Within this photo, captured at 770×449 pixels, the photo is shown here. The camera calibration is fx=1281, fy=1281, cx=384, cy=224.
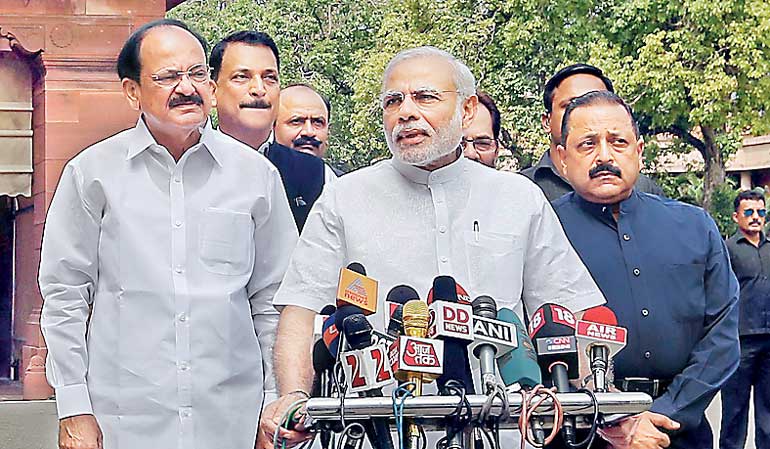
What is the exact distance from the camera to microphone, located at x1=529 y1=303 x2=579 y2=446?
341 centimetres

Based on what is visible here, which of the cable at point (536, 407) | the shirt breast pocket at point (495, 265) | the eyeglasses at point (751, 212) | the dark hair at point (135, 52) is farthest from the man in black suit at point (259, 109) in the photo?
the eyeglasses at point (751, 212)

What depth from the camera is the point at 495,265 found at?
12.7 ft

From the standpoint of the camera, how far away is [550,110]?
588cm

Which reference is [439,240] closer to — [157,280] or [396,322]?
[396,322]

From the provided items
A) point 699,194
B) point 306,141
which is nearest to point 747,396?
point 306,141

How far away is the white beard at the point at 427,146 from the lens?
391 cm

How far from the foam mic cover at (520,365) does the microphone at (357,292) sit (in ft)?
1.12

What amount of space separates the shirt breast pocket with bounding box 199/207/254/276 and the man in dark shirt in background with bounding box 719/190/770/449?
20.3ft

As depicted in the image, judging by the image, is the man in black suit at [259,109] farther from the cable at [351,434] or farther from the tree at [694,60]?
the tree at [694,60]

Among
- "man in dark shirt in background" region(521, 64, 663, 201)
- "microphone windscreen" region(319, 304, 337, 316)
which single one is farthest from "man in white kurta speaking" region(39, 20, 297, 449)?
"man in dark shirt in background" region(521, 64, 663, 201)

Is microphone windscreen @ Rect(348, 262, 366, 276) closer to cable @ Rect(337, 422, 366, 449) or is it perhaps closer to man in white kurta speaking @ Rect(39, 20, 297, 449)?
cable @ Rect(337, 422, 366, 449)

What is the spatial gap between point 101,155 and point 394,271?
3.90ft

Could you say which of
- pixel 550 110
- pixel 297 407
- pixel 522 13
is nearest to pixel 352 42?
pixel 522 13

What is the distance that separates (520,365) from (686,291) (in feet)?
4.55
